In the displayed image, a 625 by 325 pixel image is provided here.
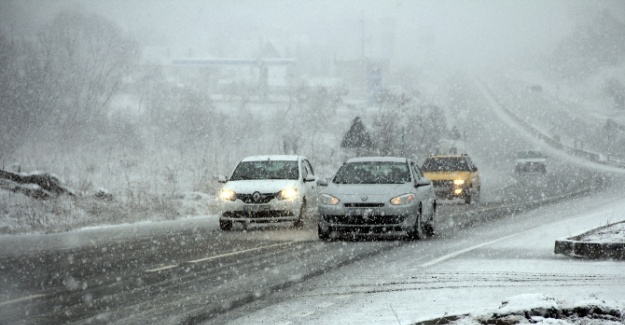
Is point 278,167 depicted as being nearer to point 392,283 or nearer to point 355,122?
point 392,283

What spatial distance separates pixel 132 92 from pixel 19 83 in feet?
127

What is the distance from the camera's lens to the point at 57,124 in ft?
159

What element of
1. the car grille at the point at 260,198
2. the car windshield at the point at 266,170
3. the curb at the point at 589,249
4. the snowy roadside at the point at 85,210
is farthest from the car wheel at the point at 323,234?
the snowy roadside at the point at 85,210

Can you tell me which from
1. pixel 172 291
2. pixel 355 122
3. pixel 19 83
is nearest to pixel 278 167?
pixel 172 291

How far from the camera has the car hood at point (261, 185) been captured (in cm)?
1886

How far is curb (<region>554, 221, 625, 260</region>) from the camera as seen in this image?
41.3 feet

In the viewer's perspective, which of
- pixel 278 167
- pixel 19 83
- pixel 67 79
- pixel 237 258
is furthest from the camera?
pixel 67 79

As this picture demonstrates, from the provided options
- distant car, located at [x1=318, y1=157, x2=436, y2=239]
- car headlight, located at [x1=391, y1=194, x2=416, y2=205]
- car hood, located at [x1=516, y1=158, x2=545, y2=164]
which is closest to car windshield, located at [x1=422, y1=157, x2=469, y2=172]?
distant car, located at [x1=318, y1=157, x2=436, y2=239]

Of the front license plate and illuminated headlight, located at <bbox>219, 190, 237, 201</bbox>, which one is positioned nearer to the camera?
the front license plate

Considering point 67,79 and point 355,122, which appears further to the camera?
point 67,79

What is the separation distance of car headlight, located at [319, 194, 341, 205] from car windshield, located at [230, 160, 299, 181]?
3915 millimetres

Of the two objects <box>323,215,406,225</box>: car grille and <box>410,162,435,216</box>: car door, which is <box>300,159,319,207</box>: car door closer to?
<box>410,162,435,216</box>: car door

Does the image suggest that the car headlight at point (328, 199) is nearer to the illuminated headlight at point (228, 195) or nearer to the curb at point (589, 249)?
the illuminated headlight at point (228, 195)

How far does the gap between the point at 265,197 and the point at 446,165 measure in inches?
543
